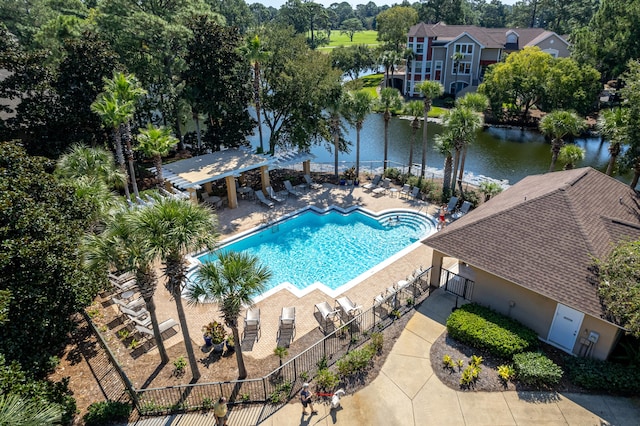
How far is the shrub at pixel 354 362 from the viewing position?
42.5ft

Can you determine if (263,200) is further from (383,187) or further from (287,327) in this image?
(287,327)

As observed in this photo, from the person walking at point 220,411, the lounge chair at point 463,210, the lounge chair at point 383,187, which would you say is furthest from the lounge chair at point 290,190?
the person walking at point 220,411

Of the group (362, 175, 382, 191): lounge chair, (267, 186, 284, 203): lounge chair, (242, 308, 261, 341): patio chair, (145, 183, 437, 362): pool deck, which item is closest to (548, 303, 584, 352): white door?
(145, 183, 437, 362): pool deck

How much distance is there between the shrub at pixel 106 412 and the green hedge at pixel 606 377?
14.3 m

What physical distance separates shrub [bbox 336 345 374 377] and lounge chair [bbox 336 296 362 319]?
231 centimetres

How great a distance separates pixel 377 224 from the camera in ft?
80.7

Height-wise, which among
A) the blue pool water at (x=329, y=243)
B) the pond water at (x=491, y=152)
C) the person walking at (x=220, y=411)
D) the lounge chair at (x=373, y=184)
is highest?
the person walking at (x=220, y=411)

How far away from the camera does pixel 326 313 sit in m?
15.6

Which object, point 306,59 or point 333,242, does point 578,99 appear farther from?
point 333,242

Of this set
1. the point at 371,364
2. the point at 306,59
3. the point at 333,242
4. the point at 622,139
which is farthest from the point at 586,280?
the point at 306,59

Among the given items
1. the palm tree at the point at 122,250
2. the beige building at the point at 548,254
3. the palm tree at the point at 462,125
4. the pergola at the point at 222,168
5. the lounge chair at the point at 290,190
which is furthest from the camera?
the lounge chair at the point at 290,190

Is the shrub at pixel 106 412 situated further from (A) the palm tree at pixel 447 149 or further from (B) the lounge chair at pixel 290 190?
(A) the palm tree at pixel 447 149

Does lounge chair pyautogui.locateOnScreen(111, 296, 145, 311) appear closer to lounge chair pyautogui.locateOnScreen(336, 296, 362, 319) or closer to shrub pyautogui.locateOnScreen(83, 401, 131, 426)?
shrub pyautogui.locateOnScreen(83, 401, 131, 426)

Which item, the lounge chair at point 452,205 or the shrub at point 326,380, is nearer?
the shrub at point 326,380
